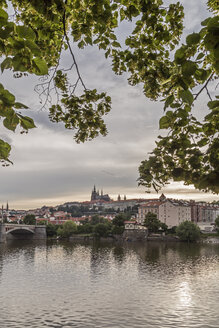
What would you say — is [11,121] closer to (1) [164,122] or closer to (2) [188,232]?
(1) [164,122]

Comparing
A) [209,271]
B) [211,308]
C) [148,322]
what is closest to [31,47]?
[148,322]

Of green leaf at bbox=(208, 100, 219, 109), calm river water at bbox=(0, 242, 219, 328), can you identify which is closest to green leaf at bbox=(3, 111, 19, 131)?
green leaf at bbox=(208, 100, 219, 109)

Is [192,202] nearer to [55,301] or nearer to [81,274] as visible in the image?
[81,274]

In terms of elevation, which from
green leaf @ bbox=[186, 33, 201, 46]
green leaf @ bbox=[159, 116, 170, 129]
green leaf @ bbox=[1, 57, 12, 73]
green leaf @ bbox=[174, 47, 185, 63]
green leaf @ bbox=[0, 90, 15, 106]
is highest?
green leaf @ bbox=[186, 33, 201, 46]

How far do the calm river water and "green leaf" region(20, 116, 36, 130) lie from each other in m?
15.0

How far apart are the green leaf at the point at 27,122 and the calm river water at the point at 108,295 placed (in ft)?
49.2

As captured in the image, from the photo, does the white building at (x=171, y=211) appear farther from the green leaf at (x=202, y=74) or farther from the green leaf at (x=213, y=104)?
the green leaf at (x=202, y=74)

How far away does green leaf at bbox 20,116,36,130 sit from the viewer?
2154 mm

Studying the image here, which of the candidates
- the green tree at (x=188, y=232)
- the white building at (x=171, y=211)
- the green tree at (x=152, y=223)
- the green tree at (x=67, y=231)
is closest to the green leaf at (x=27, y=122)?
the green tree at (x=188, y=232)

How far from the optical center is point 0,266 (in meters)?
30.8

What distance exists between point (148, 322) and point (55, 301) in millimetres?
6321

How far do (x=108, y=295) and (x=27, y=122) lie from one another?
790 inches

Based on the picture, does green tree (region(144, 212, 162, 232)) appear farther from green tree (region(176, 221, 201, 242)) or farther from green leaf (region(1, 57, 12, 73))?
green leaf (region(1, 57, 12, 73))

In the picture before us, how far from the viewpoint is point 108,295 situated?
20094 mm
